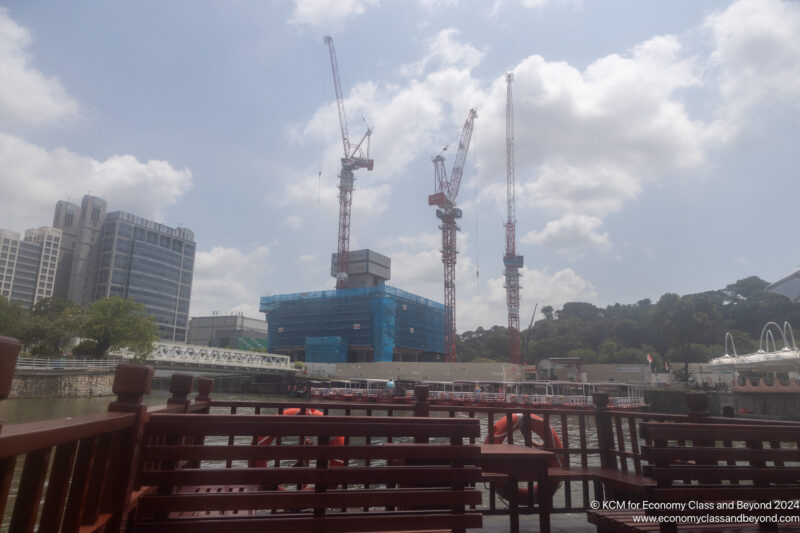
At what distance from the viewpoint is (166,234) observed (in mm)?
132625

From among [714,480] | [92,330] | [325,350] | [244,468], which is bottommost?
[714,480]

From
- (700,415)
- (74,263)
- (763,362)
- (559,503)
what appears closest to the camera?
(700,415)

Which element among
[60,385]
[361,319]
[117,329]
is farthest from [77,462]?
[361,319]

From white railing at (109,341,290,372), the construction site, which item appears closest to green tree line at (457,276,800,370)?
the construction site

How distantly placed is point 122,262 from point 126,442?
135545 millimetres

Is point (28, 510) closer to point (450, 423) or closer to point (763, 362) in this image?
point (450, 423)

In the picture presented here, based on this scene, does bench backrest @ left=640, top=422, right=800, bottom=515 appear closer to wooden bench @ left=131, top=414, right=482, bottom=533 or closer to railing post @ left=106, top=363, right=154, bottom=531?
wooden bench @ left=131, top=414, right=482, bottom=533

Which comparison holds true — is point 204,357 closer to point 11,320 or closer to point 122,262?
point 11,320

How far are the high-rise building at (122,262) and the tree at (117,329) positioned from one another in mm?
79915

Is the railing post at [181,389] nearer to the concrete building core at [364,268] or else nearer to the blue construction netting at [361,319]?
the blue construction netting at [361,319]

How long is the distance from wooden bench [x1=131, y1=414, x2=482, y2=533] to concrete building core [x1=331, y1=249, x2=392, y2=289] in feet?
366

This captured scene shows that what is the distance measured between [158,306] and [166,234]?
71.4 ft

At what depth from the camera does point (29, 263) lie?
4943 inches

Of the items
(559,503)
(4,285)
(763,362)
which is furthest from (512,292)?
(4,285)
